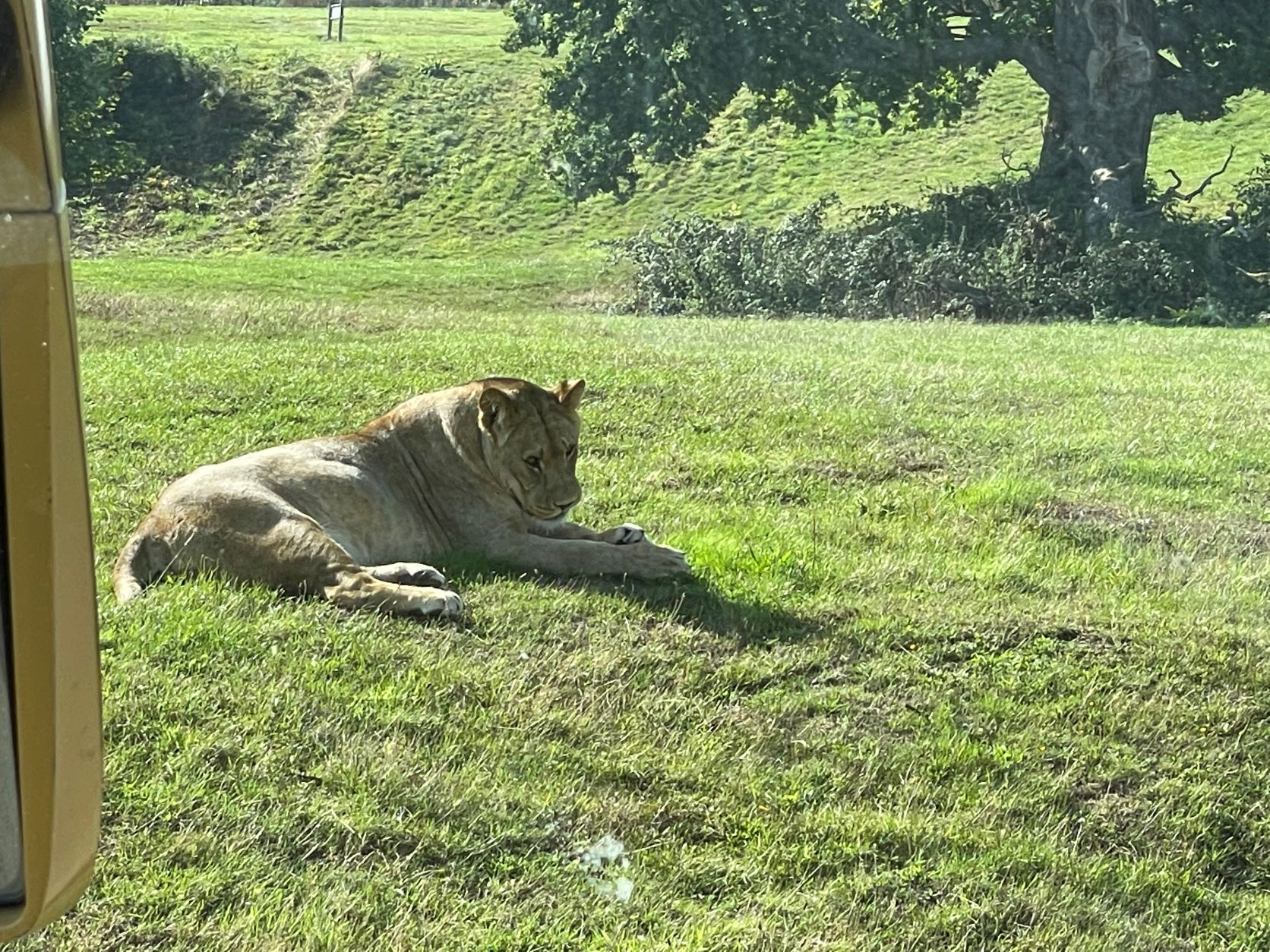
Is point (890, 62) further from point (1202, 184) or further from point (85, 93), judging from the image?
point (85, 93)

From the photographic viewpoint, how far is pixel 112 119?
18594 mm

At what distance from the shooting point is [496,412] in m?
5.76

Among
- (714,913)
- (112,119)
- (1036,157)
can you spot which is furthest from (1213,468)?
(1036,157)

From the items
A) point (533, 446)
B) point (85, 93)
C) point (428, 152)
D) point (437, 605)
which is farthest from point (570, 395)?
point (428, 152)

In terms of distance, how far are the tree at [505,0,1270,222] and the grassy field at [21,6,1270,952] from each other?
11.6 meters

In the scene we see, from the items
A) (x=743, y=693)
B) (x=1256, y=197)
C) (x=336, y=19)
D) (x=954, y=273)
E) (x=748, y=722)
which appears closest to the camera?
(x=748, y=722)

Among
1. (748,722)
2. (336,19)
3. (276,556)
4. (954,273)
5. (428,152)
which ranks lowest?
(954,273)

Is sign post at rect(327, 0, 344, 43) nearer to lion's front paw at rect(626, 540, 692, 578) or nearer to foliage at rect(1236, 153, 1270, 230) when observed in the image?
foliage at rect(1236, 153, 1270, 230)

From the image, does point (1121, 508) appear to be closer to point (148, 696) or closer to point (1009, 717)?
point (1009, 717)

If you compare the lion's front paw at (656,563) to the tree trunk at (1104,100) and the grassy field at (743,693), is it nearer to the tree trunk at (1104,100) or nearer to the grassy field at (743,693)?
the grassy field at (743,693)

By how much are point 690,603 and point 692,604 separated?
0.04ft

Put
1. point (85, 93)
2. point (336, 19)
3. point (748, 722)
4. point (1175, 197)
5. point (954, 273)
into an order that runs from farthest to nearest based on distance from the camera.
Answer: point (1175, 197) → point (336, 19) → point (954, 273) → point (85, 93) → point (748, 722)

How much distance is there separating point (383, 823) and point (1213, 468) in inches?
227

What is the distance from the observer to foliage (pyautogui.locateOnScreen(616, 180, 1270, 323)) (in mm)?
18562
